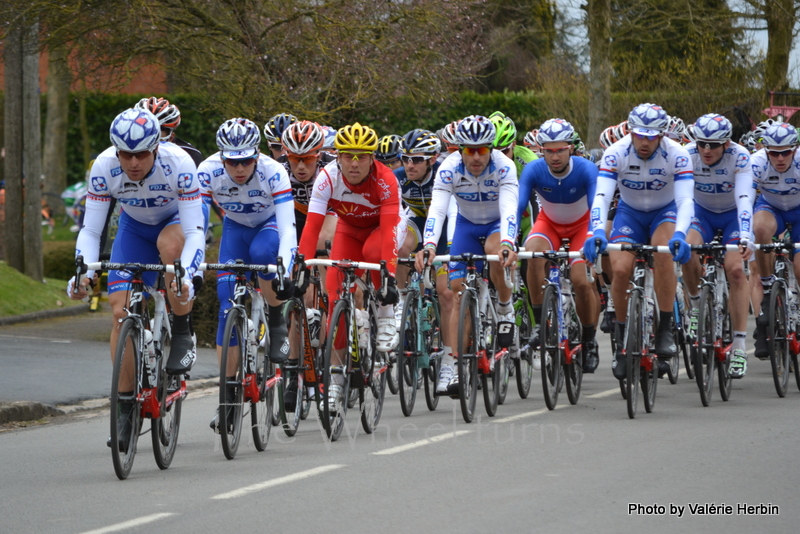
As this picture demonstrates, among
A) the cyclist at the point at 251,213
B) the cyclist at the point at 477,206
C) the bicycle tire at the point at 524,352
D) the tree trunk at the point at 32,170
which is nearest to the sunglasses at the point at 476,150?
the cyclist at the point at 477,206

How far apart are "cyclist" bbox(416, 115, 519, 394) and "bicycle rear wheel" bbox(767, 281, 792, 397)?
2.24 meters

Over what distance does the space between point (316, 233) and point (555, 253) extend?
Answer: 1.93 meters

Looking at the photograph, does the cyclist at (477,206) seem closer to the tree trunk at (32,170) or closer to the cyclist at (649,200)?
the cyclist at (649,200)

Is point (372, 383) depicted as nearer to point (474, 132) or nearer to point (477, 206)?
point (477, 206)

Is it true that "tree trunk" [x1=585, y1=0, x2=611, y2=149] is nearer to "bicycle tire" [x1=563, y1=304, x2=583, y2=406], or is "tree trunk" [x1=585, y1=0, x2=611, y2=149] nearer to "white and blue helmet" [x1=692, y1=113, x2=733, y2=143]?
"white and blue helmet" [x1=692, y1=113, x2=733, y2=143]

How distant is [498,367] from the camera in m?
9.68

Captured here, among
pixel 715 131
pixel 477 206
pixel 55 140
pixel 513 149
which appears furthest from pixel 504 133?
pixel 55 140

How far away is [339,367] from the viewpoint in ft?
27.5

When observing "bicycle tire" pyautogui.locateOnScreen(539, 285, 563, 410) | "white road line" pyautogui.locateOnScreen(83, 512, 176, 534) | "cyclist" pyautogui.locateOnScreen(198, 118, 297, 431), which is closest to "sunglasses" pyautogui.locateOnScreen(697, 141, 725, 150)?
"bicycle tire" pyautogui.locateOnScreen(539, 285, 563, 410)

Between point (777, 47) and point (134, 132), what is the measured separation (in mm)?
20463

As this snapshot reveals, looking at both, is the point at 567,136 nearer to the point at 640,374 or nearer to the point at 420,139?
the point at 420,139

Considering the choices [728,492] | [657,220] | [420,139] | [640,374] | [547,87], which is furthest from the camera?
[547,87]

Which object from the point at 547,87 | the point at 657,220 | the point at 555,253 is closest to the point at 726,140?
the point at 657,220

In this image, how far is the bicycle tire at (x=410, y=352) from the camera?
938 cm
